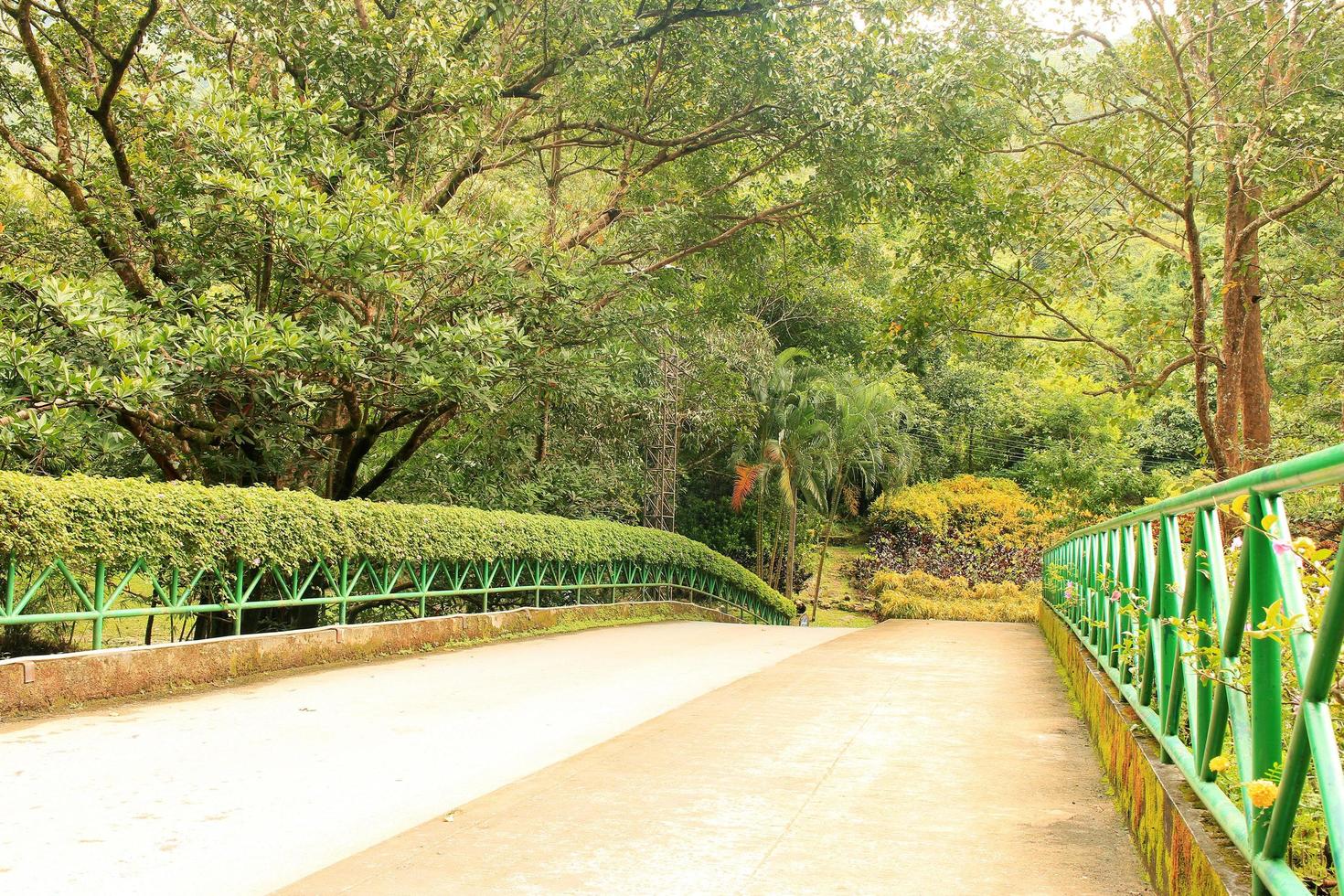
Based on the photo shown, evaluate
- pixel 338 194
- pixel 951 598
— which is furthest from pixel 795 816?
pixel 951 598

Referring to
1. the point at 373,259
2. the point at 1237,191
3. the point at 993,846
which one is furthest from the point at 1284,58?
the point at 993,846

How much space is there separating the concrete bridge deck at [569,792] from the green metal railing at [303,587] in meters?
0.81

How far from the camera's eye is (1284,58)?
37.6 ft

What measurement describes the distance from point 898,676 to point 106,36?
10.7 m

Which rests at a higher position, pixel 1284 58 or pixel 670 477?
pixel 1284 58

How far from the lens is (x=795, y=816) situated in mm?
4461

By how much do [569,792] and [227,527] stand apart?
513 cm

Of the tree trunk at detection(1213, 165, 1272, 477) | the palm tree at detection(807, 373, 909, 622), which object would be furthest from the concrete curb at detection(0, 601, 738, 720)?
the palm tree at detection(807, 373, 909, 622)

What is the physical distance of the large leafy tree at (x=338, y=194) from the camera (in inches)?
378

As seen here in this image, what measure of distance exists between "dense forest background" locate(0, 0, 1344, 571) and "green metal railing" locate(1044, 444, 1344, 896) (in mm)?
7490

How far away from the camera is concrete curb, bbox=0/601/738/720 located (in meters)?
7.07

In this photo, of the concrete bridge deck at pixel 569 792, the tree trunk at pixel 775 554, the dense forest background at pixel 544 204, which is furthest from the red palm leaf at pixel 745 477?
the concrete bridge deck at pixel 569 792

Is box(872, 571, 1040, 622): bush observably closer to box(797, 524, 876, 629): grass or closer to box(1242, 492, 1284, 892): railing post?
box(797, 524, 876, 629): grass

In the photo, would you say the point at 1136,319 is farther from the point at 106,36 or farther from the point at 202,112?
the point at 106,36
